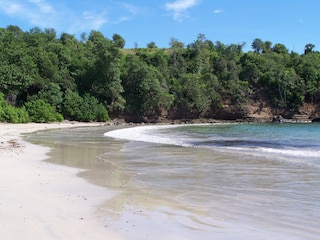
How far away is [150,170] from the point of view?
490 inches

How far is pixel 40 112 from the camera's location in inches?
2170

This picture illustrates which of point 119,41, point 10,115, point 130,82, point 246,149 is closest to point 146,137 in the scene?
point 246,149

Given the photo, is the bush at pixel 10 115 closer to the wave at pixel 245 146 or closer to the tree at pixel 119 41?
the tree at pixel 119 41

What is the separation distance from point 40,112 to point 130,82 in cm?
2265

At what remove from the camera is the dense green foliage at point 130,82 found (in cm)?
6094

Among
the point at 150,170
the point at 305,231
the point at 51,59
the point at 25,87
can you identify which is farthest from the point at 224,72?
the point at 305,231

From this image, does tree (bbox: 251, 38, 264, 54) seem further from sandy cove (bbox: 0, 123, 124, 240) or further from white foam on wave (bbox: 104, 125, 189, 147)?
sandy cove (bbox: 0, 123, 124, 240)

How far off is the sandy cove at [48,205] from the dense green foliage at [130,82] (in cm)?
4111

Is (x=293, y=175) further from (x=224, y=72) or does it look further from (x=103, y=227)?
(x=224, y=72)

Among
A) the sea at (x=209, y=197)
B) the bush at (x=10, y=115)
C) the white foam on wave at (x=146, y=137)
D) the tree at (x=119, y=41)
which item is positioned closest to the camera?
the sea at (x=209, y=197)

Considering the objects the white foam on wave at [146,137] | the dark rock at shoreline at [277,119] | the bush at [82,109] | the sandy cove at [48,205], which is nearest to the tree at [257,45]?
the dark rock at shoreline at [277,119]

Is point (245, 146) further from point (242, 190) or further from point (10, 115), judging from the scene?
point (10, 115)

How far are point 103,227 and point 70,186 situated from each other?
3.66 metres

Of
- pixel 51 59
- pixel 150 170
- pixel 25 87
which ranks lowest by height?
pixel 150 170
